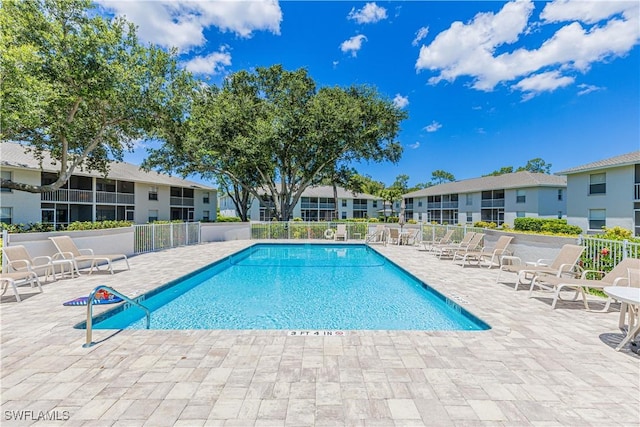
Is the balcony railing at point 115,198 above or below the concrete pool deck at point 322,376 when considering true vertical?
above

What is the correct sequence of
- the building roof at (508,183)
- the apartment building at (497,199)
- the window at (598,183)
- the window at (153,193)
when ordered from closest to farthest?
the window at (598,183) → the building roof at (508,183) → the apartment building at (497,199) → the window at (153,193)

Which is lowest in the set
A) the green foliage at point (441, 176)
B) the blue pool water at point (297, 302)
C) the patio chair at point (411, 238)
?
the blue pool water at point (297, 302)

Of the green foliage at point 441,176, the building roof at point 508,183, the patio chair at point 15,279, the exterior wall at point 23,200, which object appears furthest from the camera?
the green foliage at point 441,176

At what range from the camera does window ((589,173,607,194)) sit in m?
18.2

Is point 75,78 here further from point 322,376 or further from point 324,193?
point 324,193

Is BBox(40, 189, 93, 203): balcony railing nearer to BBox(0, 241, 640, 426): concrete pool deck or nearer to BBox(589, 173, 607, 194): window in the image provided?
BBox(0, 241, 640, 426): concrete pool deck

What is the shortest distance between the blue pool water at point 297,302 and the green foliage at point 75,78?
25.9ft

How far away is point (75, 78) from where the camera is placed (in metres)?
11.0

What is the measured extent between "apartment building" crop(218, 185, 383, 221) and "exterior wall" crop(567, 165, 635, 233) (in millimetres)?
22110

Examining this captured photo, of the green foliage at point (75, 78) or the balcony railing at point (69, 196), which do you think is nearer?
the green foliage at point (75, 78)

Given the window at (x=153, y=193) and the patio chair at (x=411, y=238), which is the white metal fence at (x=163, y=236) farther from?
the window at (x=153, y=193)

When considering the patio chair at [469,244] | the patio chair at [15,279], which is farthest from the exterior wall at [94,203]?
the patio chair at [469,244]

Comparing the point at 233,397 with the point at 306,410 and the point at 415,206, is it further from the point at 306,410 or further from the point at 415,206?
the point at 415,206

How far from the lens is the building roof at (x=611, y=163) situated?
53.5 feet
